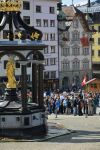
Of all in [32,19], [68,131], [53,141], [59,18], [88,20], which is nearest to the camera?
[53,141]

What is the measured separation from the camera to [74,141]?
104 feet

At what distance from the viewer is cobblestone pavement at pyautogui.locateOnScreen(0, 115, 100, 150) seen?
2969 cm

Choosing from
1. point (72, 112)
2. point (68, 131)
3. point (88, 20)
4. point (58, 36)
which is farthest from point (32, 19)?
point (68, 131)

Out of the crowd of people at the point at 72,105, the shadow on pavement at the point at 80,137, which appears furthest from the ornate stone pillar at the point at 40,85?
the crowd of people at the point at 72,105

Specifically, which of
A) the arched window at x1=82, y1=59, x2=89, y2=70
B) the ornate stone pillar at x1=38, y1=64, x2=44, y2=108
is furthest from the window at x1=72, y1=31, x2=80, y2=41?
the ornate stone pillar at x1=38, y1=64, x2=44, y2=108

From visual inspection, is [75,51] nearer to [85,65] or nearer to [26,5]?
[85,65]

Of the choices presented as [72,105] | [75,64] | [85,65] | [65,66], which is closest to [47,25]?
[65,66]

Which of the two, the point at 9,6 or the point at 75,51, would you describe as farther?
the point at 75,51

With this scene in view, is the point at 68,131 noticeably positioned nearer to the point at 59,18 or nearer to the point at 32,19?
the point at 32,19

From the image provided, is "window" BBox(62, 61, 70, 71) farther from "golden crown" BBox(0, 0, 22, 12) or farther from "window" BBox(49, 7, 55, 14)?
"golden crown" BBox(0, 0, 22, 12)

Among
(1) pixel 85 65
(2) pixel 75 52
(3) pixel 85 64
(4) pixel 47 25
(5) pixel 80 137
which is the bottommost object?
(5) pixel 80 137

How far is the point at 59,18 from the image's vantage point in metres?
93.6

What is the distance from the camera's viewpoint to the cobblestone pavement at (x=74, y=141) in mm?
29688

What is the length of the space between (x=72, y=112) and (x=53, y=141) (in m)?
15.1
